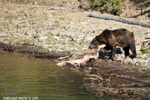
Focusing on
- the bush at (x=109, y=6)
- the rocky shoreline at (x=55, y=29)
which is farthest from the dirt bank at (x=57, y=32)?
the bush at (x=109, y=6)

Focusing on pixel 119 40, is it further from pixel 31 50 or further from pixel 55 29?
pixel 55 29

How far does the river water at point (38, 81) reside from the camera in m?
5.19

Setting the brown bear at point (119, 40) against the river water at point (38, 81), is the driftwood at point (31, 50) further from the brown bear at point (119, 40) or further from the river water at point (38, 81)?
the brown bear at point (119, 40)

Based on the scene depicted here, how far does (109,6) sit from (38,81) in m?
15.1

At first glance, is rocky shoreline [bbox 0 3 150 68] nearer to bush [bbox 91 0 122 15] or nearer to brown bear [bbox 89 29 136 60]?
brown bear [bbox 89 29 136 60]

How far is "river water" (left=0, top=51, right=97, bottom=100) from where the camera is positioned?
17.0 feet

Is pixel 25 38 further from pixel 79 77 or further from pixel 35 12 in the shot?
pixel 79 77

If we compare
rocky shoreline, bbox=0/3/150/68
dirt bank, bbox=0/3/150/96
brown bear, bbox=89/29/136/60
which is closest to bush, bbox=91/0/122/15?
rocky shoreline, bbox=0/3/150/68

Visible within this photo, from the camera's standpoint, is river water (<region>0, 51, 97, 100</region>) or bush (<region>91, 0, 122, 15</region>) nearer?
river water (<region>0, 51, 97, 100</region>)

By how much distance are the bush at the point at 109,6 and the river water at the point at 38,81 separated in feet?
38.9

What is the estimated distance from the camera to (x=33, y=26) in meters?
15.9

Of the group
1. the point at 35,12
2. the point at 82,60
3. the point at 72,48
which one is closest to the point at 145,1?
the point at 35,12

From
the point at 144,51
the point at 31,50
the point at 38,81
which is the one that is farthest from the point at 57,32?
the point at 38,81

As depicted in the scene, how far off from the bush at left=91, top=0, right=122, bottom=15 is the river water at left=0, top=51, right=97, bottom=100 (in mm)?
11860
